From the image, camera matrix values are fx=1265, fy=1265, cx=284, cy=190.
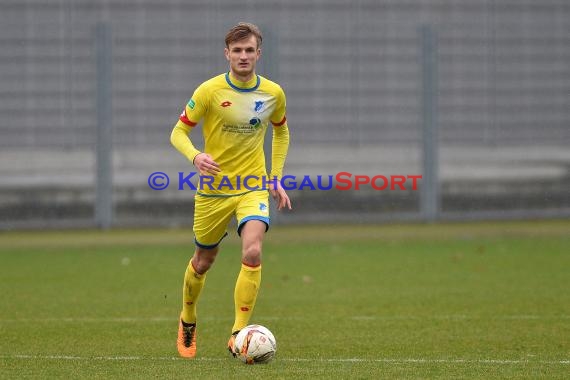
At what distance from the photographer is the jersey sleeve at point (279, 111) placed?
8195 millimetres

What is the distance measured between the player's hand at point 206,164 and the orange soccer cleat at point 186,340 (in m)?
1.05

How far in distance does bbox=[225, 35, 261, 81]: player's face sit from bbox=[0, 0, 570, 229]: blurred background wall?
1020 centimetres

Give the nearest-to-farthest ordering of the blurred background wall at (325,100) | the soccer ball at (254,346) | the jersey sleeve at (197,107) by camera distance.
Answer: the soccer ball at (254,346) < the jersey sleeve at (197,107) < the blurred background wall at (325,100)

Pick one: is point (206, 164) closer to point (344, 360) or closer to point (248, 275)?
point (248, 275)

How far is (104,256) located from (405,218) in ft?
18.8

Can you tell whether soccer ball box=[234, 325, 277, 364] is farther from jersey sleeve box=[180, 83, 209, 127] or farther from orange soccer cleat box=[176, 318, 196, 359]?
jersey sleeve box=[180, 83, 209, 127]

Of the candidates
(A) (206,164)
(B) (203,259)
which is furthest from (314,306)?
(A) (206,164)

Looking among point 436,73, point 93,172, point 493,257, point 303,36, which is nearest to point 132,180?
point 93,172

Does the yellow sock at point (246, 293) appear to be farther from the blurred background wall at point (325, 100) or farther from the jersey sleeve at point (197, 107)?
the blurred background wall at point (325, 100)

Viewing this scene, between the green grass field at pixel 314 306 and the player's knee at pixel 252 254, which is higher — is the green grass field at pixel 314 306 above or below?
below

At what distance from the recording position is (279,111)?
8266 millimetres

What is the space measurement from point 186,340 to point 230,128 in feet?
4.46

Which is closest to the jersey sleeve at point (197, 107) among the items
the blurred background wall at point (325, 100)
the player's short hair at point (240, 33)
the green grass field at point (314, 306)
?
the player's short hair at point (240, 33)

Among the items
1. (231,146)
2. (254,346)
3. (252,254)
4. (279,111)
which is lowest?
(254,346)
